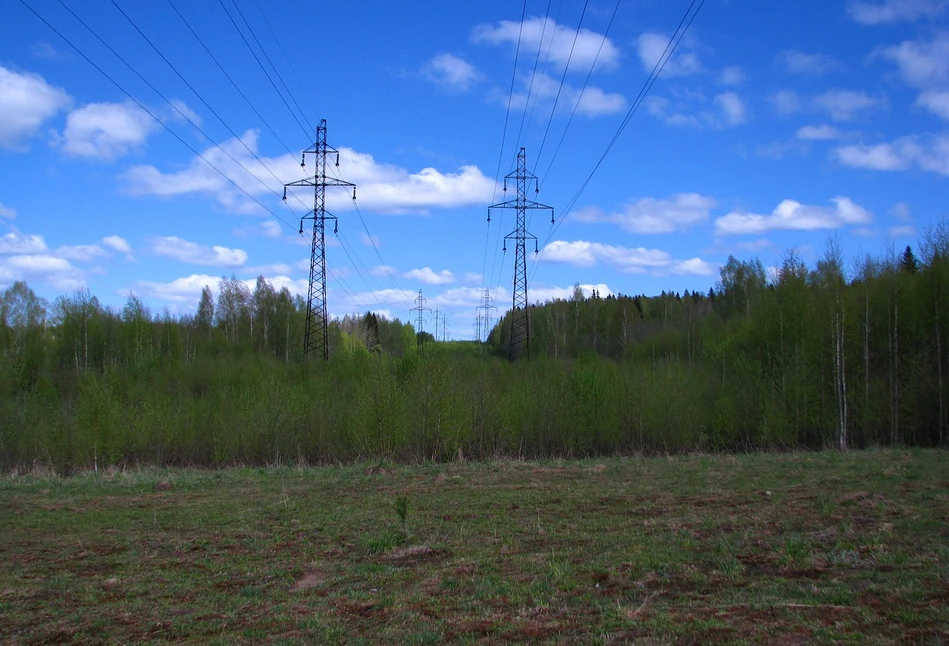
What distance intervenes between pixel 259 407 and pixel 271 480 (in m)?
12.3

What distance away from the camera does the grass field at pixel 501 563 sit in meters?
7.13

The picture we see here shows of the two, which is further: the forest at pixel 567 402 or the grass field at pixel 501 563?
the forest at pixel 567 402

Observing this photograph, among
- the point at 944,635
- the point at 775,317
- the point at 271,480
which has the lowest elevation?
the point at 271,480

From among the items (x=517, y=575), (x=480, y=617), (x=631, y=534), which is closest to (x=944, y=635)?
(x=480, y=617)

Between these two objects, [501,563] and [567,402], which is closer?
[501,563]

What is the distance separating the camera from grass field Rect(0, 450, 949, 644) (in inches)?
281

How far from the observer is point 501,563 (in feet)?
34.2

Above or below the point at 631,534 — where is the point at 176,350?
above

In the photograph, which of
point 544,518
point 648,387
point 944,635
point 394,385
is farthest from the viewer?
point 648,387

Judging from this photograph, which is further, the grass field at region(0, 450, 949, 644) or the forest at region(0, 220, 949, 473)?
the forest at region(0, 220, 949, 473)

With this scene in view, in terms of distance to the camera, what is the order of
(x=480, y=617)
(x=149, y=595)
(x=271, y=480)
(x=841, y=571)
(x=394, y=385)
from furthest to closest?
(x=394, y=385) → (x=271, y=480) → (x=149, y=595) → (x=841, y=571) → (x=480, y=617)

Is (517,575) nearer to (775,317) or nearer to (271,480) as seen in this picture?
(271,480)

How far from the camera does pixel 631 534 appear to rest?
12031mm

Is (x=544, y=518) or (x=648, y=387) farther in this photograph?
(x=648, y=387)
